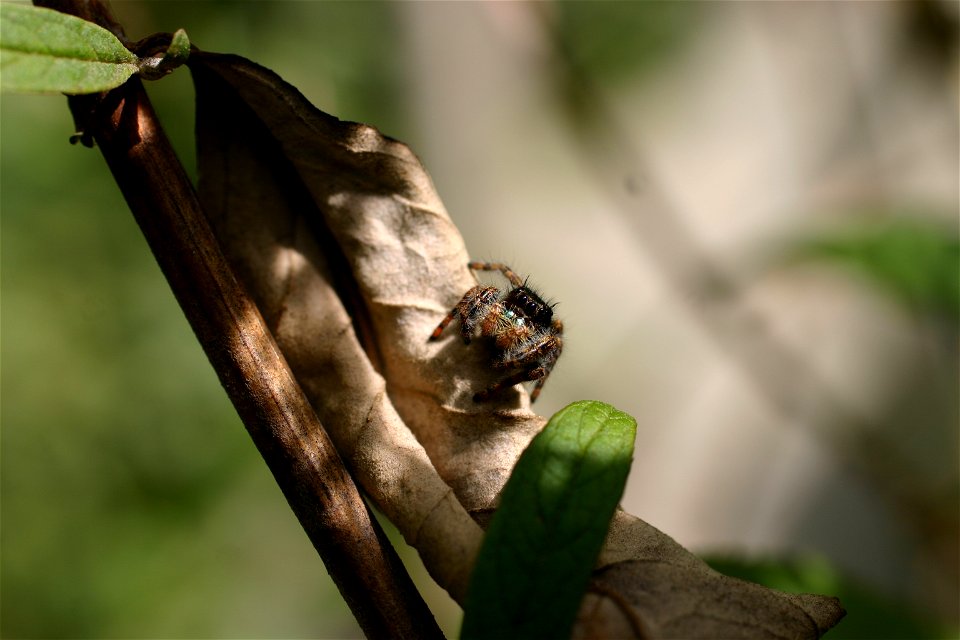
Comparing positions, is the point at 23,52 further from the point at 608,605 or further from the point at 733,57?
the point at 733,57

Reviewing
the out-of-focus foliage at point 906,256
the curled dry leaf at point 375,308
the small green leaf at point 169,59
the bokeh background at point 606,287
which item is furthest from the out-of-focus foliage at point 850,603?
the small green leaf at point 169,59

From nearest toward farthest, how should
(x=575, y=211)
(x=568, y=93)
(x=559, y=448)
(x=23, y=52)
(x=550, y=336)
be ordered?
(x=23, y=52) < (x=559, y=448) < (x=550, y=336) < (x=568, y=93) < (x=575, y=211)

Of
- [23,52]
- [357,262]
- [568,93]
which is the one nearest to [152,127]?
[23,52]

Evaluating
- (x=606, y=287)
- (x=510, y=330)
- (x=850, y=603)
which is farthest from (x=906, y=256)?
(x=606, y=287)

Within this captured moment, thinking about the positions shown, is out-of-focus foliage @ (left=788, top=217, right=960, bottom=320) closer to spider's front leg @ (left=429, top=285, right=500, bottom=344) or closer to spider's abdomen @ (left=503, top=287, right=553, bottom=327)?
spider's abdomen @ (left=503, top=287, right=553, bottom=327)

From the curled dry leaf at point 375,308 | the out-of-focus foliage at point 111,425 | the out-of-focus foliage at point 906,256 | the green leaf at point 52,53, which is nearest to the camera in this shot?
the green leaf at point 52,53

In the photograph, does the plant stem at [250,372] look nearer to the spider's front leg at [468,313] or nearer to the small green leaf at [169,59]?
the small green leaf at [169,59]

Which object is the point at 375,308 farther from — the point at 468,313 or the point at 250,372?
the point at 250,372
